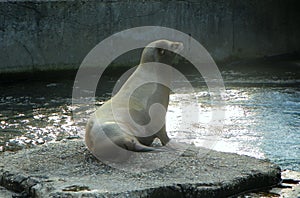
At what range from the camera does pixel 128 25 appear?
9.48m

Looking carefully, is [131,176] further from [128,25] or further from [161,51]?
[128,25]

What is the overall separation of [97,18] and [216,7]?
6.01 ft

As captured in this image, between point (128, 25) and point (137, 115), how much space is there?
4.85 metres

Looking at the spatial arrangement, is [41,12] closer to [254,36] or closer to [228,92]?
[228,92]

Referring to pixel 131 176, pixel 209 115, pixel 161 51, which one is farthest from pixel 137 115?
pixel 209 115

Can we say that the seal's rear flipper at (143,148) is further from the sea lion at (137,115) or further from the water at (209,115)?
the water at (209,115)

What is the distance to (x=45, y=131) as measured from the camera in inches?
251

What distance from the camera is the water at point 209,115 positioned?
5.65 m

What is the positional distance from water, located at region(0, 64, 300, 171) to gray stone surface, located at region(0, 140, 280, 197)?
0.55 meters

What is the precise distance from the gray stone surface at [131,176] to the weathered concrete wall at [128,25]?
4.14 meters

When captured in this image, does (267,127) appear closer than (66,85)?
Yes

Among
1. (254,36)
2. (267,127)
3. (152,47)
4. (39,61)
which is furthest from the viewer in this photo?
(254,36)

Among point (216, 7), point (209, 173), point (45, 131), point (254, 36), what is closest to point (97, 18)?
point (216, 7)

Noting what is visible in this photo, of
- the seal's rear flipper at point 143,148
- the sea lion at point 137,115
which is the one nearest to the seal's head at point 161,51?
the sea lion at point 137,115
